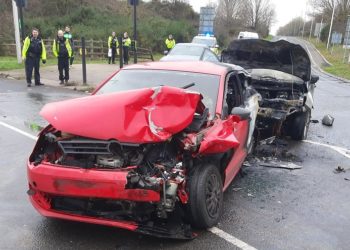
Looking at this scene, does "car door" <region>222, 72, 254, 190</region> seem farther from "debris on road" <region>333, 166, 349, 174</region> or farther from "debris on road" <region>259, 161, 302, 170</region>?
"debris on road" <region>333, 166, 349, 174</region>

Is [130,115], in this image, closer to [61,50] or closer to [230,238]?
[230,238]

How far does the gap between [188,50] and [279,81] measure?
8.25 m

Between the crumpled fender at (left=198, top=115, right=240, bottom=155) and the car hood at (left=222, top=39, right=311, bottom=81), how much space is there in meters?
4.80

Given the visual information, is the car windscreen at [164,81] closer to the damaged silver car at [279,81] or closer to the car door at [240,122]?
the car door at [240,122]

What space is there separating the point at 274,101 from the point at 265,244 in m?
4.21

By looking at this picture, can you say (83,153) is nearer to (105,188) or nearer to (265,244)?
(105,188)

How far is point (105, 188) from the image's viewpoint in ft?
11.3

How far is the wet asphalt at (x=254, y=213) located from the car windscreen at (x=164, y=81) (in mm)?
1316

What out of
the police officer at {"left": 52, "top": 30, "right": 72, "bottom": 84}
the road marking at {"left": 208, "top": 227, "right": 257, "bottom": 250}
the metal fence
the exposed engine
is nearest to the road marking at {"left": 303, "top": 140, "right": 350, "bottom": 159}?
the road marking at {"left": 208, "top": 227, "right": 257, "bottom": 250}

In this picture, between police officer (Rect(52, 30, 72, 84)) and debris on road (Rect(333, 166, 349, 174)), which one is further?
police officer (Rect(52, 30, 72, 84))

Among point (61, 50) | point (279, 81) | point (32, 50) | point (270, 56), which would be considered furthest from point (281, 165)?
point (32, 50)

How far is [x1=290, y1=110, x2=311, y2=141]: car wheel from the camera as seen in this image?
→ 788 cm

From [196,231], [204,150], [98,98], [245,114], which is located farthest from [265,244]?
[98,98]

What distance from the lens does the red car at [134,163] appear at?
3520 mm
